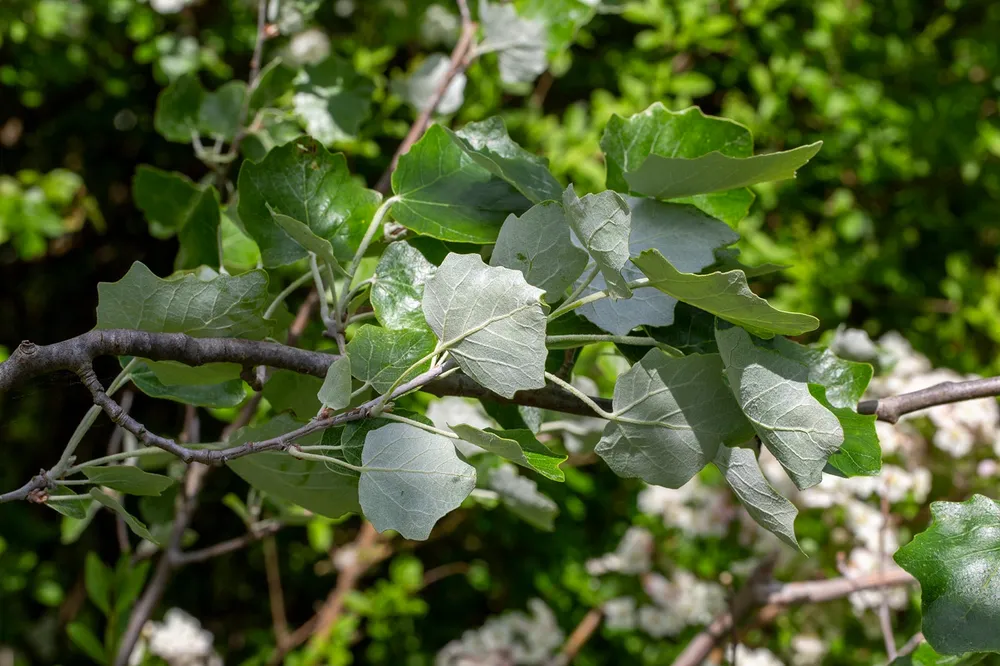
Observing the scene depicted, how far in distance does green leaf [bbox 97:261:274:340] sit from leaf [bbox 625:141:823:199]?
233 mm

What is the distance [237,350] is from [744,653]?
3.85ft

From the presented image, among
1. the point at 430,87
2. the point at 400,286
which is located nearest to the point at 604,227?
the point at 400,286

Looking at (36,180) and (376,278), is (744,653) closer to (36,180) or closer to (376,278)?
(376,278)

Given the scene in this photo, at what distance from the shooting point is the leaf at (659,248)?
1.70 ft

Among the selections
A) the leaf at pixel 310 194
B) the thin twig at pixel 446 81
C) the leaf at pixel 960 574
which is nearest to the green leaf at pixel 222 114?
the thin twig at pixel 446 81

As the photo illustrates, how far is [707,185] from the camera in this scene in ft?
1.66

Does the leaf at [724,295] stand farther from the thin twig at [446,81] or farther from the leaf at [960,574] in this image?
the thin twig at [446,81]

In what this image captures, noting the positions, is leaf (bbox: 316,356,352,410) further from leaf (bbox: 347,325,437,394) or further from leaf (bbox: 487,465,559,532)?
leaf (bbox: 487,465,559,532)

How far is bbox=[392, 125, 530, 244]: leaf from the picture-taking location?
22.3 inches

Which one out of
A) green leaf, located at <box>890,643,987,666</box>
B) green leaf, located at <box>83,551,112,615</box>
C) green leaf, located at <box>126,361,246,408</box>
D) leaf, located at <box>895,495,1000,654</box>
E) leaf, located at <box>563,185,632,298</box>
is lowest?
green leaf, located at <box>83,551,112,615</box>

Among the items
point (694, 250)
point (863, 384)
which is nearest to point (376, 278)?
point (694, 250)

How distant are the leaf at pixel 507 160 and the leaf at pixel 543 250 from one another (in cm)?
3

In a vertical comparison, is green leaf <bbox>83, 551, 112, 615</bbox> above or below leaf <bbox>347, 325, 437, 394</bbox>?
below

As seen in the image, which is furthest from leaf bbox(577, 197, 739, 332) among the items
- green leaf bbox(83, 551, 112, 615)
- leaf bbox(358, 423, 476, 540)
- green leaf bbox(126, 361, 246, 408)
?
green leaf bbox(83, 551, 112, 615)
